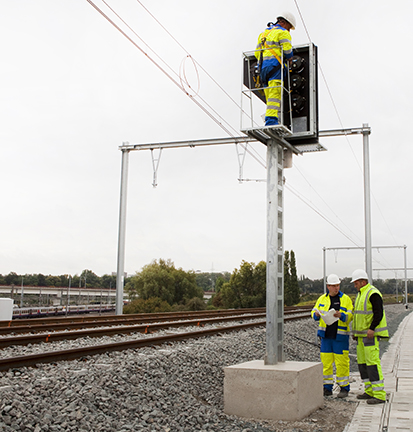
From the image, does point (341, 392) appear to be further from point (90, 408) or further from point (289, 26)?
point (289, 26)

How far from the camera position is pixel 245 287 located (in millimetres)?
62500

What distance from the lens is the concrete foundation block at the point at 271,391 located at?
6.25 meters

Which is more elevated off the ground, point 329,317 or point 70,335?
point 329,317

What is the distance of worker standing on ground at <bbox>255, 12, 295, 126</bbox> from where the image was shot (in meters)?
7.25

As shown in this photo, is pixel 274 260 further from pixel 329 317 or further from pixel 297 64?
pixel 297 64

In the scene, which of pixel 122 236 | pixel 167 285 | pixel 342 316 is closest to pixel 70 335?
pixel 342 316

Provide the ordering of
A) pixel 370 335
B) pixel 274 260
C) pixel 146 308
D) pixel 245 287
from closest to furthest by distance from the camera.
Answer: pixel 274 260 < pixel 370 335 < pixel 146 308 < pixel 245 287

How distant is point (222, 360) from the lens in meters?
9.52

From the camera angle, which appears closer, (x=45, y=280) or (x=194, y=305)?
(x=194, y=305)

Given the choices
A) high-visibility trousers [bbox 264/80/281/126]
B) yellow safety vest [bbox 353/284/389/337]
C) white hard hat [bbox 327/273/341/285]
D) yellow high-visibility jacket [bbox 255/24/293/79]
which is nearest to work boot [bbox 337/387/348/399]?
yellow safety vest [bbox 353/284/389/337]

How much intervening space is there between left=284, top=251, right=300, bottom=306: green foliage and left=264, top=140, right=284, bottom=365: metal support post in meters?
59.6

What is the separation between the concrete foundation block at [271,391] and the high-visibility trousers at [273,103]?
11.7 feet

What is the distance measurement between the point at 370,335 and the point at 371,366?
1.56 feet

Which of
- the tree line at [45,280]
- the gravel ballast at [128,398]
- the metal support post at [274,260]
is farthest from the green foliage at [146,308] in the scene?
the tree line at [45,280]
